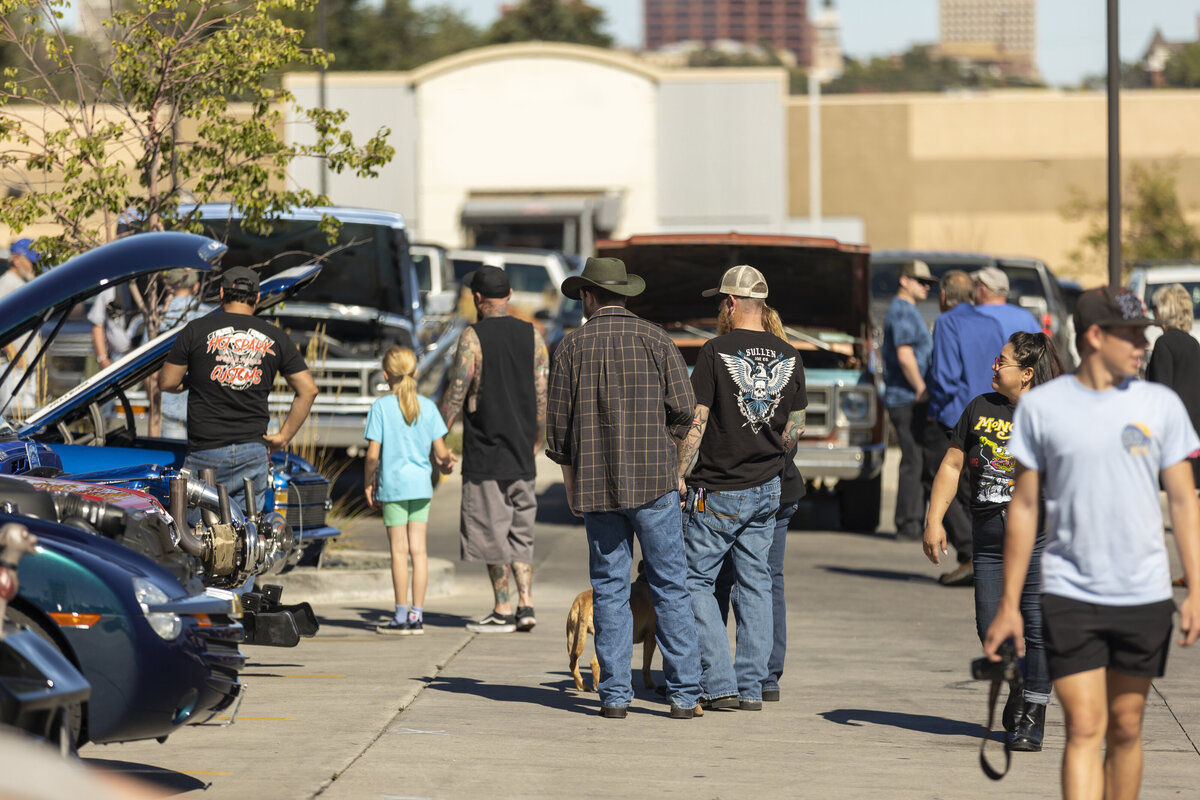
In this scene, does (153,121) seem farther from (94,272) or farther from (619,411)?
(619,411)

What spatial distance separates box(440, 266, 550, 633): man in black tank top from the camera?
29.2 ft

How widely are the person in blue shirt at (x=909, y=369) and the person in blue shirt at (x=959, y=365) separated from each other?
848mm

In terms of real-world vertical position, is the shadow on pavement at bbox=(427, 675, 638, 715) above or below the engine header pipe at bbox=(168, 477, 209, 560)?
below

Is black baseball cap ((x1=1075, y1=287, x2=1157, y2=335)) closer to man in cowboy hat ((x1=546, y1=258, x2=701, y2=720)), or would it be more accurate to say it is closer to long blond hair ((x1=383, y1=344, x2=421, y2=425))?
man in cowboy hat ((x1=546, y1=258, x2=701, y2=720))

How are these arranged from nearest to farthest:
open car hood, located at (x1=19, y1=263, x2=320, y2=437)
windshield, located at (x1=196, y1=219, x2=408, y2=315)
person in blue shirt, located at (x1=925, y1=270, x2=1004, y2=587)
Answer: open car hood, located at (x1=19, y1=263, x2=320, y2=437)
person in blue shirt, located at (x1=925, y1=270, x2=1004, y2=587)
windshield, located at (x1=196, y1=219, x2=408, y2=315)

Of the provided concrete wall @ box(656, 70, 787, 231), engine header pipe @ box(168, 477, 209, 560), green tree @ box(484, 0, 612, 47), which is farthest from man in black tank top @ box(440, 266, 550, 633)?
green tree @ box(484, 0, 612, 47)

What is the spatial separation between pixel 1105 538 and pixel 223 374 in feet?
14.9

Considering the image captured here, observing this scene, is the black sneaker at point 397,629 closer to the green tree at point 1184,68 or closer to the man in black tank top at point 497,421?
the man in black tank top at point 497,421

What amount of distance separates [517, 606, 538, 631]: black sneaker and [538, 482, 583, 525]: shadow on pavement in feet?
13.1

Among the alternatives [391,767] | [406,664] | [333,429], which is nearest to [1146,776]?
[391,767]

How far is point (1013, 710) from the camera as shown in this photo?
21.6 ft

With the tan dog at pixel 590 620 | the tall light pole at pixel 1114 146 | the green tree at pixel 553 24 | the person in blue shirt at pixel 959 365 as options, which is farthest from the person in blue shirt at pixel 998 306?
the green tree at pixel 553 24

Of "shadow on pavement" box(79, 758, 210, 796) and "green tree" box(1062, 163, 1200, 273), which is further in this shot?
"green tree" box(1062, 163, 1200, 273)

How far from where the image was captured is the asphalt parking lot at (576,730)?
586cm
